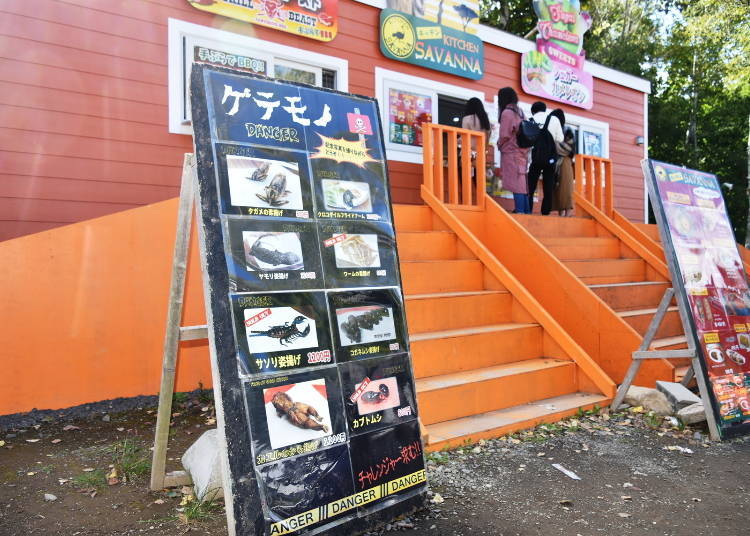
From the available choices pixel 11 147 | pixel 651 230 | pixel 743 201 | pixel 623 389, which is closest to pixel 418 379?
pixel 623 389

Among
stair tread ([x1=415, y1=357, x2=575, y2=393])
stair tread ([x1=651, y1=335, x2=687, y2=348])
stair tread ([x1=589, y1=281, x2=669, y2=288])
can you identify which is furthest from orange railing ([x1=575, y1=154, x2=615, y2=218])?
stair tread ([x1=415, y1=357, x2=575, y2=393])

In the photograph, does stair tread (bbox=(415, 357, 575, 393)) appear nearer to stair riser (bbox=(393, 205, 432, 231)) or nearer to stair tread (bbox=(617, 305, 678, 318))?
stair tread (bbox=(617, 305, 678, 318))

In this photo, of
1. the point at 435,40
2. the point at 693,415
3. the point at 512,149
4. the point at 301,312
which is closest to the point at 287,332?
the point at 301,312

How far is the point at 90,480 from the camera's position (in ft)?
11.8

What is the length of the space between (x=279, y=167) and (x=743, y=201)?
23234 millimetres

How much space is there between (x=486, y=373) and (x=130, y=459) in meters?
2.83

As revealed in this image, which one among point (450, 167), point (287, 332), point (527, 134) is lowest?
point (287, 332)

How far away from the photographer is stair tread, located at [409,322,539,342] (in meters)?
4.93

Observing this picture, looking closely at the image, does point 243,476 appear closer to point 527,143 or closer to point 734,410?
point 734,410

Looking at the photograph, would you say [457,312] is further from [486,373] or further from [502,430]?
[502,430]

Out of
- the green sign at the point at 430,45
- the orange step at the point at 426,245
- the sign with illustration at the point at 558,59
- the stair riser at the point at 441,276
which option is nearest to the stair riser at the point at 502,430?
the stair riser at the point at 441,276

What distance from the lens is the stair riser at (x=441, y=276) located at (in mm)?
5727

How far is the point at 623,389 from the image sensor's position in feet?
15.9

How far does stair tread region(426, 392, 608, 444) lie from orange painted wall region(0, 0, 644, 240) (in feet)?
13.1
